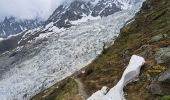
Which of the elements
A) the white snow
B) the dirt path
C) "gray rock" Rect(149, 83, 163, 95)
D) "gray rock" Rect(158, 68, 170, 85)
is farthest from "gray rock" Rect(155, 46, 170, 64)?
the dirt path

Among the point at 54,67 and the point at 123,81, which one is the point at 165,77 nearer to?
the point at 123,81

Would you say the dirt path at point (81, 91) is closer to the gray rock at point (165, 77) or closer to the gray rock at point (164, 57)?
the gray rock at point (164, 57)

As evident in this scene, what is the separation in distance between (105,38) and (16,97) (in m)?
44.1

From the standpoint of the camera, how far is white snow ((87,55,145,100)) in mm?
25578

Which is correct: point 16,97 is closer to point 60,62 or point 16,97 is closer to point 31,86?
point 31,86

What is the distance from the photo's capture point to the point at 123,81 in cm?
2748

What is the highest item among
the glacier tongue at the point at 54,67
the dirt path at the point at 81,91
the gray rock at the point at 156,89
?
the gray rock at the point at 156,89

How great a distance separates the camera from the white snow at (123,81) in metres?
25.6

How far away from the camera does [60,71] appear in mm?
136375

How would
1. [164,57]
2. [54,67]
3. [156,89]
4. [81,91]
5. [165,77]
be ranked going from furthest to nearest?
[54,67] → [81,91] → [164,57] → [156,89] → [165,77]

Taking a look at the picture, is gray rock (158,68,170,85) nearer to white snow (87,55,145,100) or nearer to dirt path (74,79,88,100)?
white snow (87,55,145,100)

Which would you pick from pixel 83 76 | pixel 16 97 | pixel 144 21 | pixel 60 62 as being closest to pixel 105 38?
pixel 60 62

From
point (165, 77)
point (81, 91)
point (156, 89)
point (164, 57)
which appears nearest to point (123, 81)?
point (164, 57)

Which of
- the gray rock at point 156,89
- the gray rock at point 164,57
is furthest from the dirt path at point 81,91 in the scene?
the gray rock at point 156,89
